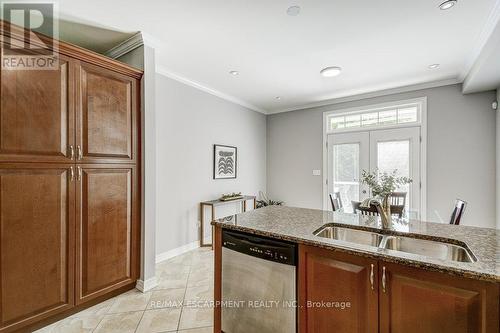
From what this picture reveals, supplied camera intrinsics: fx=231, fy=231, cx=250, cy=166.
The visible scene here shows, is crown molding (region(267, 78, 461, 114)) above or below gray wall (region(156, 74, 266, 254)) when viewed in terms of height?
above

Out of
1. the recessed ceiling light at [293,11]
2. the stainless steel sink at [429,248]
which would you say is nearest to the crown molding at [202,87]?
the recessed ceiling light at [293,11]

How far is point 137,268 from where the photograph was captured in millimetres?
2475

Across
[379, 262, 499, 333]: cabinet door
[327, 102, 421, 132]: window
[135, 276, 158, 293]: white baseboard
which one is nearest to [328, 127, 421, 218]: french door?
[327, 102, 421, 132]: window

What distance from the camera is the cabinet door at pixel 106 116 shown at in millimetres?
2070

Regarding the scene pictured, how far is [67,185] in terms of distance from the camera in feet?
6.48

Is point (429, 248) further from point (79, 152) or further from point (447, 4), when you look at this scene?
point (79, 152)

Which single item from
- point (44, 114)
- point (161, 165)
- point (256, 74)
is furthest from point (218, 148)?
point (44, 114)

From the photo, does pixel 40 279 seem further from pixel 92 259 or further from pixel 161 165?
pixel 161 165

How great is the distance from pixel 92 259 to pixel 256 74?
3.03 meters

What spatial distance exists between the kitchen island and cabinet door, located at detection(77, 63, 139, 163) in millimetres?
1328

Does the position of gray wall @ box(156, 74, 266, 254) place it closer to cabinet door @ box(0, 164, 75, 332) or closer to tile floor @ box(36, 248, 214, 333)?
tile floor @ box(36, 248, 214, 333)

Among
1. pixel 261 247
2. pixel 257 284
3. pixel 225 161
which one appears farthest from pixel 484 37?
pixel 225 161

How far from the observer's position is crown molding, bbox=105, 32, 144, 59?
2.46m

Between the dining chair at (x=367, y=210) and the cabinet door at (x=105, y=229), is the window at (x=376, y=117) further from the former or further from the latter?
the cabinet door at (x=105, y=229)
